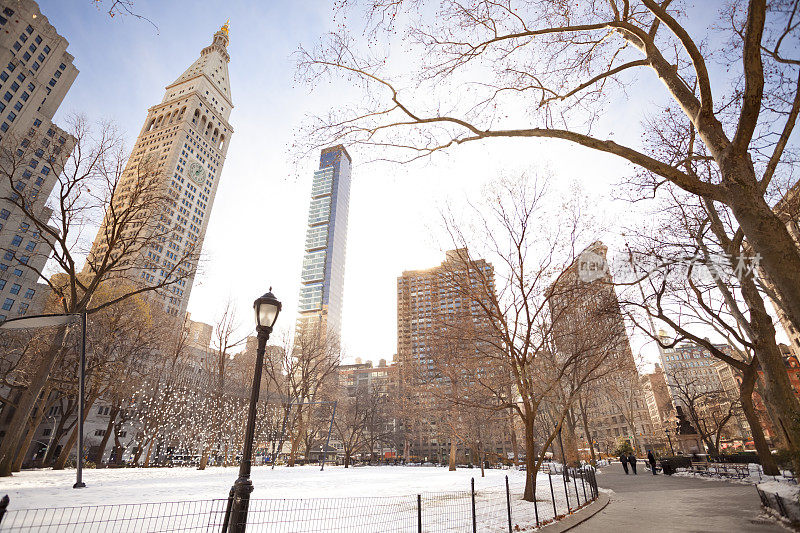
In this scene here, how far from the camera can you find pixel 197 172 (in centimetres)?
10569

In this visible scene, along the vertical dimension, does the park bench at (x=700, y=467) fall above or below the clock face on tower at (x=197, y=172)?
below

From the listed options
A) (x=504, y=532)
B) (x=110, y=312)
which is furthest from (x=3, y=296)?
(x=504, y=532)

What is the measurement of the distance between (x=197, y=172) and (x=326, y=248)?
73.1m

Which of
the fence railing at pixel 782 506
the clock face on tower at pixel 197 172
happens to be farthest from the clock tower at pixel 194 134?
the fence railing at pixel 782 506

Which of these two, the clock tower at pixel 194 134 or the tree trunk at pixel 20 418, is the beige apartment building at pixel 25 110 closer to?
the clock tower at pixel 194 134

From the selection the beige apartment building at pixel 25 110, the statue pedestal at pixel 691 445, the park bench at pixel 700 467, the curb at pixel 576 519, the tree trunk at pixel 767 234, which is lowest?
the curb at pixel 576 519

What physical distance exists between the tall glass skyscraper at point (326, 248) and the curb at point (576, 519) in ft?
475

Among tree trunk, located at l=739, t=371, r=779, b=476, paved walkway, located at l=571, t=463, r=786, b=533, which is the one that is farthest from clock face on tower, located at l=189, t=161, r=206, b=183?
tree trunk, located at l=739, t=371, r=779, b=476

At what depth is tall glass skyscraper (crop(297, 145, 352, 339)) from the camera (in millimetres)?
160875

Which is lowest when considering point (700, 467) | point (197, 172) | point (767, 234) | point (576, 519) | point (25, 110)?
point (576, 519)

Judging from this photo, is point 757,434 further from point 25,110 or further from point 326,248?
point 326,248

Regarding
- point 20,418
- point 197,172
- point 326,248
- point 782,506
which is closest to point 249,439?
point 782,506

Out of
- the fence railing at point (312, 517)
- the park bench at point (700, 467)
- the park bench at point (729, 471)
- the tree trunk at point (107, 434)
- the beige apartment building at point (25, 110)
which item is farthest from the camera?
the beige apartment building at point (25, 110)

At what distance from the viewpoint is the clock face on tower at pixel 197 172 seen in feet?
341
